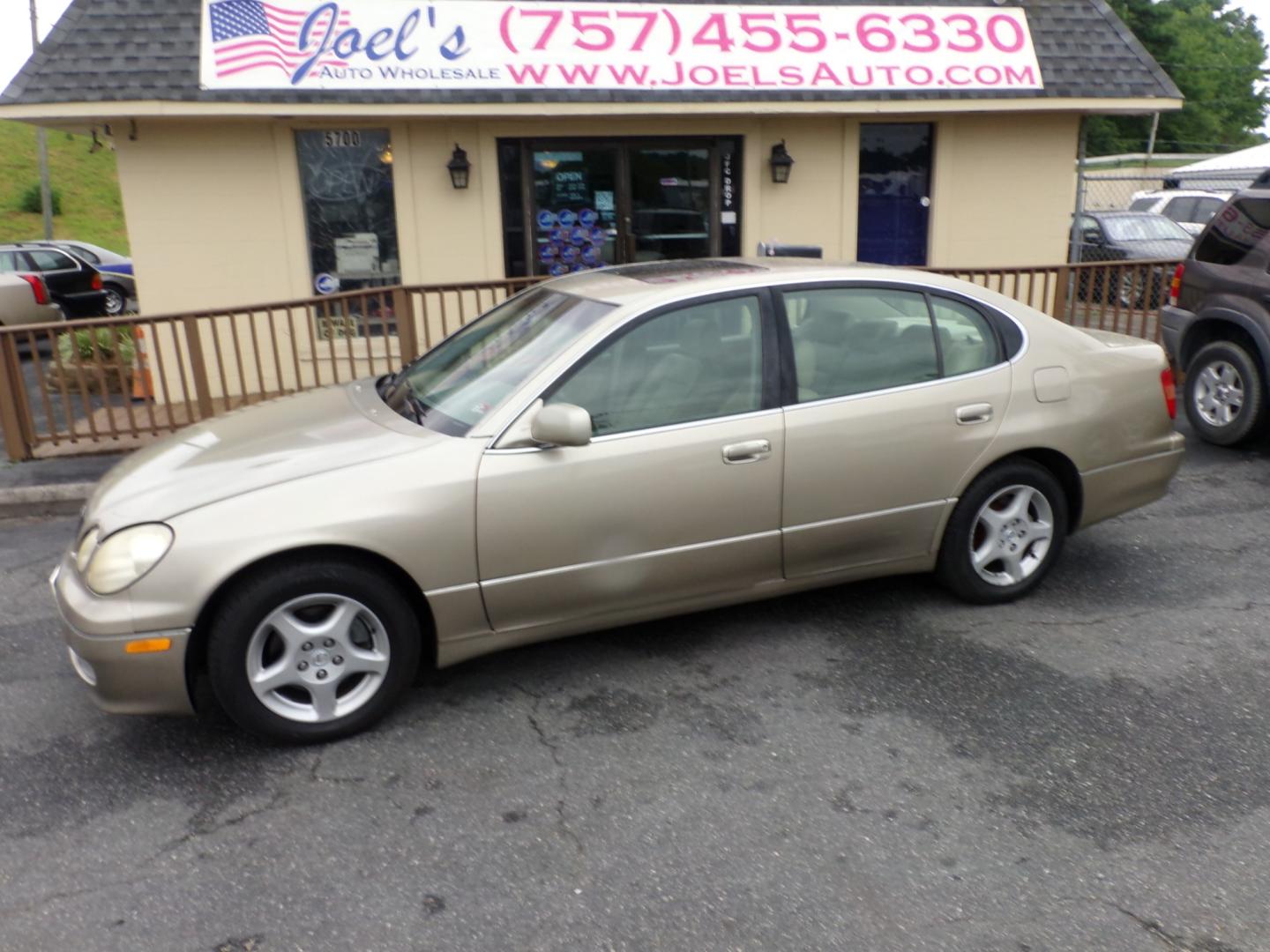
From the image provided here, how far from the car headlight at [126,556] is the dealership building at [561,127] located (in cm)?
625

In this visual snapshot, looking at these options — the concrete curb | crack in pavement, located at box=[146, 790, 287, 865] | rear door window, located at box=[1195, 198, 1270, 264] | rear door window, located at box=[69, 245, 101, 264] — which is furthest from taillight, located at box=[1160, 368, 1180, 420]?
rear door window, located at box=[69, 245, 101, 264]

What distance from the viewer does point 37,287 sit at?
14.9 metres

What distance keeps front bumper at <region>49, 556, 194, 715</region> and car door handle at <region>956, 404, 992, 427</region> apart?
3.13 m

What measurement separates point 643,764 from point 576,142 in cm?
783

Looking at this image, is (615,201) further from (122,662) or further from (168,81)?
(122,662)

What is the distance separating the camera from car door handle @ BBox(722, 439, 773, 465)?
4.17 m

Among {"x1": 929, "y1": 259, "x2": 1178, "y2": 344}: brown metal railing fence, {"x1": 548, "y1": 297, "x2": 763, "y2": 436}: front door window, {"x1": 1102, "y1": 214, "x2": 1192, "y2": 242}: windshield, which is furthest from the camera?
{"x1": 1102, "y1": 214, "x2": 1192, "y2": 242}: windshield

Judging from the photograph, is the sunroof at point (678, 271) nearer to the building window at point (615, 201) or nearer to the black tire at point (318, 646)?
the black tire at point (318, 646)

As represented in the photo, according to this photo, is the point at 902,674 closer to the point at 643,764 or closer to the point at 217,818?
the point at 643,764

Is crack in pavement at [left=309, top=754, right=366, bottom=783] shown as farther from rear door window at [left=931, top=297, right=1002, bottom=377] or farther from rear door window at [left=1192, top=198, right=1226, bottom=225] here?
rear door window at [left=1192, top=198, right=1226, bottom=225]

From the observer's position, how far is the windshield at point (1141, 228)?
16297 millimetres

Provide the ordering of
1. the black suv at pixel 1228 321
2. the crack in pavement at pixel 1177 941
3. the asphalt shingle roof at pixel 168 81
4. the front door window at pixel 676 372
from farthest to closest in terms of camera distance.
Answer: the asphalt shingle roof at pixel 168 81, the black suv at pixel 1228 321, the front door window at pixel 676 372, the crack in pavement at pixel 1177 941

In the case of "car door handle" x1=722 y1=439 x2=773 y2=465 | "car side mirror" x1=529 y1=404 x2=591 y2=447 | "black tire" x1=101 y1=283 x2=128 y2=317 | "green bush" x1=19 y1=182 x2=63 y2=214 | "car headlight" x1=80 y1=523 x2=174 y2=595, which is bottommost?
"black tire" x1=101 y1=283 x2=128 y2=317

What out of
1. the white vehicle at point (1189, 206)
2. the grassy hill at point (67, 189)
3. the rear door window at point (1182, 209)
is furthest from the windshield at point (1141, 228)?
the grassy hill at point (67, 189)
